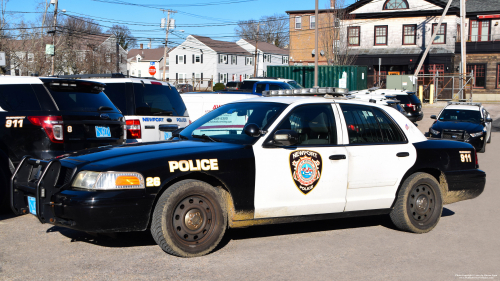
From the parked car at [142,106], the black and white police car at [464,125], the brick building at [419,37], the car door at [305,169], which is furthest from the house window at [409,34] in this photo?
the car door at [305,169]

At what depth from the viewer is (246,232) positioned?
644 cm

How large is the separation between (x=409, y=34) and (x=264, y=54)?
40.0 meters

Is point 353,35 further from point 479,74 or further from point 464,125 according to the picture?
point 464,125

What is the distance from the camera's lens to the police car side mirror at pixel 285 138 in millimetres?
5441

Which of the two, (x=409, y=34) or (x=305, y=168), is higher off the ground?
(x=409, y=34)

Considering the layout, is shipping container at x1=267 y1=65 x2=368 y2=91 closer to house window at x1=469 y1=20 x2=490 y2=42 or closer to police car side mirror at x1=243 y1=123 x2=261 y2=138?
house window at x1=469 y1=20 x2=490 y2=42

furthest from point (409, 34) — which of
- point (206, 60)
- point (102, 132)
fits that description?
point (102, 132)

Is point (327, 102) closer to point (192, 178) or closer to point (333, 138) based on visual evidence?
point (333, 138)

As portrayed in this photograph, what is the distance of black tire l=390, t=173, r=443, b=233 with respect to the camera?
253 inches

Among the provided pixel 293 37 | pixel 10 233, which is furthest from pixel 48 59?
pixel 10 233

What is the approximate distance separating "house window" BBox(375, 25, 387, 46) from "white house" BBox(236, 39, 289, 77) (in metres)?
35.2

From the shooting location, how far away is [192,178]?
5328 millimetres

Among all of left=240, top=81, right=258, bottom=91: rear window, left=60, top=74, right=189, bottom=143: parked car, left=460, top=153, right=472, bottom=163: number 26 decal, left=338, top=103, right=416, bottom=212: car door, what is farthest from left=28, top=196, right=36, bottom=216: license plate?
left=240, top=81, right=258, bottom=91: rear window

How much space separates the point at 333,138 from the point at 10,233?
397cm
